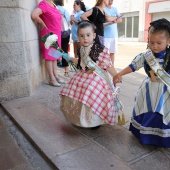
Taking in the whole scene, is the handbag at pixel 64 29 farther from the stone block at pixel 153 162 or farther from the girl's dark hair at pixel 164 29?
the stone block at pixel 153 162

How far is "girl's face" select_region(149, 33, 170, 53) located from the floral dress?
61 millimetres

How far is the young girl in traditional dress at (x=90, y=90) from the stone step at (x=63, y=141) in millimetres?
182

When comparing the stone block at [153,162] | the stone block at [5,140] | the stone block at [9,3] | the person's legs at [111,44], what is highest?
the stone block at [9,3]

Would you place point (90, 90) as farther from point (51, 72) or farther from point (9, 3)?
point (51, 72)

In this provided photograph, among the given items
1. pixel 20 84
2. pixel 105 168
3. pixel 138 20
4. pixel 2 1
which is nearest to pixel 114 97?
pixel 105 168

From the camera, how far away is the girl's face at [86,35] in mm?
2401

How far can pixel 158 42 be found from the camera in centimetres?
199

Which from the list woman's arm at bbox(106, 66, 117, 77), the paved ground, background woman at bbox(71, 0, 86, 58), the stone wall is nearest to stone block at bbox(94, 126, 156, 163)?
the paved ground

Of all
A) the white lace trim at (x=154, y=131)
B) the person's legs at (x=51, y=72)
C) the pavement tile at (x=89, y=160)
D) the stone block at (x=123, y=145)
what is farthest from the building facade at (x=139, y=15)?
the pavement tile at (x=89, y=160)

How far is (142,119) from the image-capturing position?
2209 mm

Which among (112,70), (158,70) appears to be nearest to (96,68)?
(112,70)

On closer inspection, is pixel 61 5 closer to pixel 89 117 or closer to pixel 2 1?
pixel 2 1

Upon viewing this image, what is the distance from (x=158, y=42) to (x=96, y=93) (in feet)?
2.60

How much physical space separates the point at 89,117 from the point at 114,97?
1.22ft
